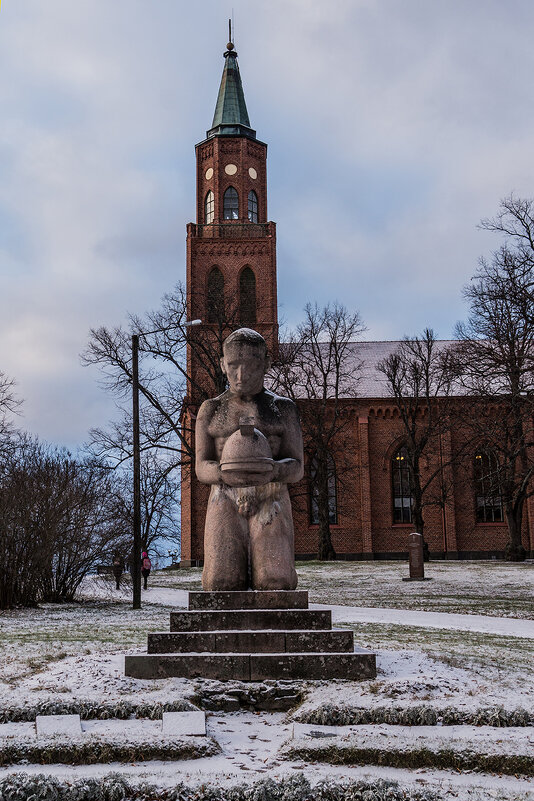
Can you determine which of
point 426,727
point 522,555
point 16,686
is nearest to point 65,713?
point 16,686

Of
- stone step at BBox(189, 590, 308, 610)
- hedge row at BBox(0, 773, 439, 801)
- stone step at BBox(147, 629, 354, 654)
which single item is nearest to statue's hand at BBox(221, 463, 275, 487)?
stone step at BBox(189, 590, 308, 610)

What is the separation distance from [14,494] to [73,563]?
2.38 m

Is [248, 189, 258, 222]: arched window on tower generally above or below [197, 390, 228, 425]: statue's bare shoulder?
above

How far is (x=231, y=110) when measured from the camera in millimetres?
49312

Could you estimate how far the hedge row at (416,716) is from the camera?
5.50 metres

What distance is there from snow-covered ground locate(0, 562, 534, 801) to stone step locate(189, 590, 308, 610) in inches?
35.0

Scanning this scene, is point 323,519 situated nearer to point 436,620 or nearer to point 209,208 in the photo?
point 209,208

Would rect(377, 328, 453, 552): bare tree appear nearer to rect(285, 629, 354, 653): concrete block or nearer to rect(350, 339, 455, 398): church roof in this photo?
rect(350, 339, 455, 398): church roof

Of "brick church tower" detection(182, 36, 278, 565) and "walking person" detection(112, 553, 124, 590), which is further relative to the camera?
"brick church tower" detection(182, 36, 278, 565)

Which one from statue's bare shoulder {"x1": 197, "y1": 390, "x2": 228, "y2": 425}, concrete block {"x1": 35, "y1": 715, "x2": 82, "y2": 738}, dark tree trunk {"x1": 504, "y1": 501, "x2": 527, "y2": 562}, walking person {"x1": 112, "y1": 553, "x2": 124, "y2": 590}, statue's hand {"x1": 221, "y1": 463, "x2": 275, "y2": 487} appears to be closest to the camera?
concrete block {"x1": 35, "y1": 715, "x2": 82, "y2": 738}

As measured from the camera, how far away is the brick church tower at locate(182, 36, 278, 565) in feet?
136

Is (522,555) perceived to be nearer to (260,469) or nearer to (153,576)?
(153,576)

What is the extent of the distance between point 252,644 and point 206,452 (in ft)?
6.63

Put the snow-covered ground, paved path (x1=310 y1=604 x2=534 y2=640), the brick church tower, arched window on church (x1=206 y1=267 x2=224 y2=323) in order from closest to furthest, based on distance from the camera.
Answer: the snow-covered ground → paved path (x1=310 y1=604 x2=534 y2=640) → arched window on church (x1=206 y1=267 x2=224 y2=323) → the brick church tower
